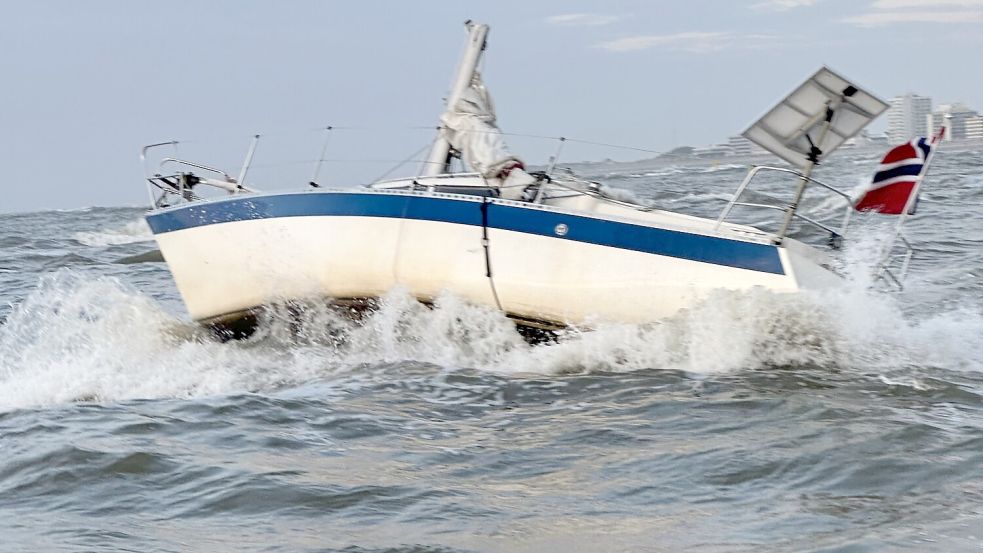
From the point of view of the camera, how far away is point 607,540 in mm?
5043

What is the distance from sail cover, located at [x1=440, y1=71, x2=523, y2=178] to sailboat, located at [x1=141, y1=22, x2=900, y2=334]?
1 cm

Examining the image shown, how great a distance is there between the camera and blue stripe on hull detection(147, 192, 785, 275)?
8680mm

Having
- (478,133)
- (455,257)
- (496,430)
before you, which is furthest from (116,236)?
(496,430)

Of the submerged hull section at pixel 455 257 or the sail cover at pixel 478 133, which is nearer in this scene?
the submerged hull section at pixel 455 257

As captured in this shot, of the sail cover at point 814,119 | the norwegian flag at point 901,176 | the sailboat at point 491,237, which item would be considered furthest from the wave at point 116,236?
the norwegian flag at point 901,176

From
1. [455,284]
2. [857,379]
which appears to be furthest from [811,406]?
[455,284]

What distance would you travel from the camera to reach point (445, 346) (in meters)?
9.51

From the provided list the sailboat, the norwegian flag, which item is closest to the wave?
the sailboat

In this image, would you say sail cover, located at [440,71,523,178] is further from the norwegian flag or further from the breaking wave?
the norwegian flag

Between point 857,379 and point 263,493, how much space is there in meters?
4.16

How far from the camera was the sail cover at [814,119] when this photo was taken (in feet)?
27.9

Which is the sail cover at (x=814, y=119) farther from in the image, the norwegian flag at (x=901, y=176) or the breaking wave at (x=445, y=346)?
the breaking wave at (x=445, y=346)

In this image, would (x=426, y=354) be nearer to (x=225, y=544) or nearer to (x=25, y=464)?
(x=25, y=464)

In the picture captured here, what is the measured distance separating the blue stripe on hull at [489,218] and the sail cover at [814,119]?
742 millimetres
